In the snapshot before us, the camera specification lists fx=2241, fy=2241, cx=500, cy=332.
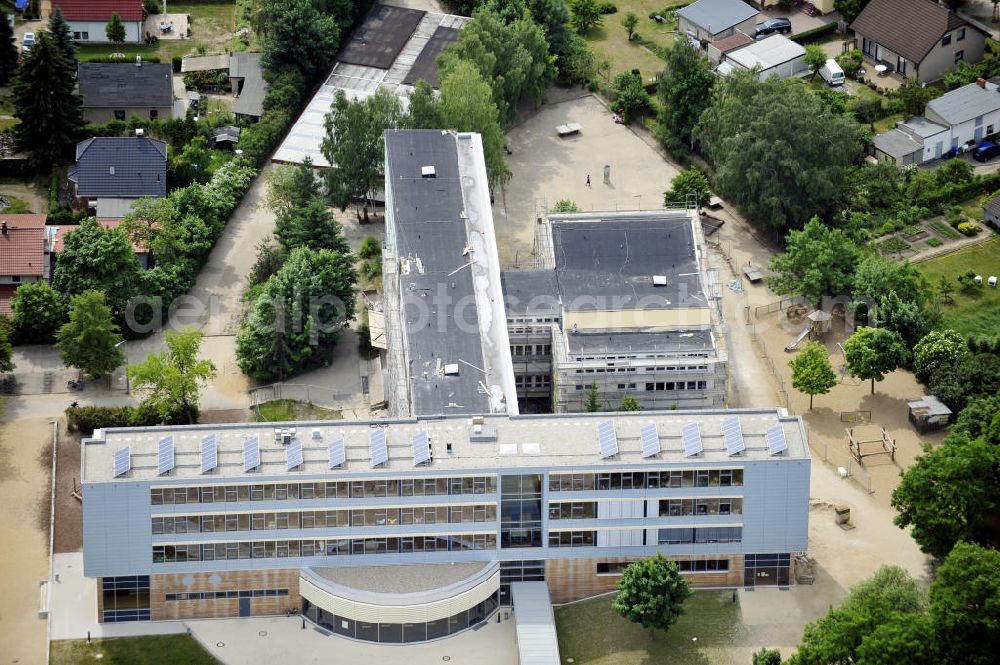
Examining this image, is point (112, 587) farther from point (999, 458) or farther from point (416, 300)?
point (999, 458)

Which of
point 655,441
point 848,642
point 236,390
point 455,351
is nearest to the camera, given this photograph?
point 848,642

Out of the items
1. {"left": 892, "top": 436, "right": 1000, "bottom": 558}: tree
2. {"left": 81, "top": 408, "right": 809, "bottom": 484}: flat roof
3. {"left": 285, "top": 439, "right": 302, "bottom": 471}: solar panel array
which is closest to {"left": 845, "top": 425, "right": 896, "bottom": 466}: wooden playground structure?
{"left": 892, "top": 436, "right": 1000, "bottom": 558}: tree

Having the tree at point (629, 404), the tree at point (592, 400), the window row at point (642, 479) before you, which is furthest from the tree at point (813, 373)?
the window row at point (642, 479)

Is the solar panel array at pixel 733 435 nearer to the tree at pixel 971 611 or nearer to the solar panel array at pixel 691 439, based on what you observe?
the solar panel array at pixel 691 439

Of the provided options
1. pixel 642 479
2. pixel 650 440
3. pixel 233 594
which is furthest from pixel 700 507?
pixel 233 594

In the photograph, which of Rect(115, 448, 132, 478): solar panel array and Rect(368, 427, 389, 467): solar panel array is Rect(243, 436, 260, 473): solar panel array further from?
Rect(115, 448, 132, 478): solar panel array

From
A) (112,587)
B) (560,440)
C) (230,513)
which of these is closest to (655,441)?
(560,440)
